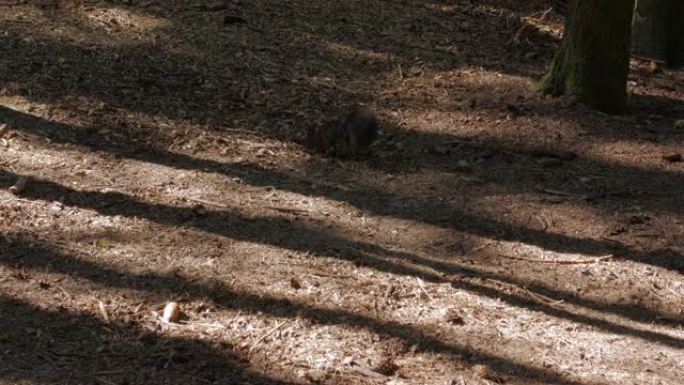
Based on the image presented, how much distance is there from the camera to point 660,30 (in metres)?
8.55

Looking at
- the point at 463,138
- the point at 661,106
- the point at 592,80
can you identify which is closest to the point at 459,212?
the point at 463,138

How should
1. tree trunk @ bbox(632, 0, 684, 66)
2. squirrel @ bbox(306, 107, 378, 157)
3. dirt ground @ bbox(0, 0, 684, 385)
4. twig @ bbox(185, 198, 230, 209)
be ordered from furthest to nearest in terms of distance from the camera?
1. tree trunk @ bbox(632, 0, 684, 66)
2. squirrel @ bbox(306, 107, 378, 157)
3. twig @ bbox(185, 198, 230, 209)
4. dirt ground @ bbox(0, 0, 684, 385)

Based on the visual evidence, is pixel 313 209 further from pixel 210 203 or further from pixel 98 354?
pixel 98 354

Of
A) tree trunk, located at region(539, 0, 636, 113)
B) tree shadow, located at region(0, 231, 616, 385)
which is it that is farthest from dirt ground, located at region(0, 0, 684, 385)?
tree trunk, located at region(539, 0, 636, 113)

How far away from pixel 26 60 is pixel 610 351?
436 cm

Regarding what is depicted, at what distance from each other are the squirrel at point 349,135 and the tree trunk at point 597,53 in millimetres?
1791

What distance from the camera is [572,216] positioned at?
575cm

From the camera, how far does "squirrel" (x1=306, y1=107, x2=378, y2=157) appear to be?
Result: 614 centimetres

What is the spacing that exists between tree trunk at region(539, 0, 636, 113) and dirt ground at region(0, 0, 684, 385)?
16 centimetres

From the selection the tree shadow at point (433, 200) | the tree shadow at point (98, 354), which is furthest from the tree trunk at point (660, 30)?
the tree shadow at point (98, 354)

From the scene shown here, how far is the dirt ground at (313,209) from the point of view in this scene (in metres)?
4.29

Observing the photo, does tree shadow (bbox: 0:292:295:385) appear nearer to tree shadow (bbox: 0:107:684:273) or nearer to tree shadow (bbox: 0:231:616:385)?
tree shadow (bbox: 0:231:616:385)

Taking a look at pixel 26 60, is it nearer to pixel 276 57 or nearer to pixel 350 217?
pixel 276 57

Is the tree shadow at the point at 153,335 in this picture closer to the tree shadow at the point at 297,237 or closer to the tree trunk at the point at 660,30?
the tree shadow at the point at 297,237
